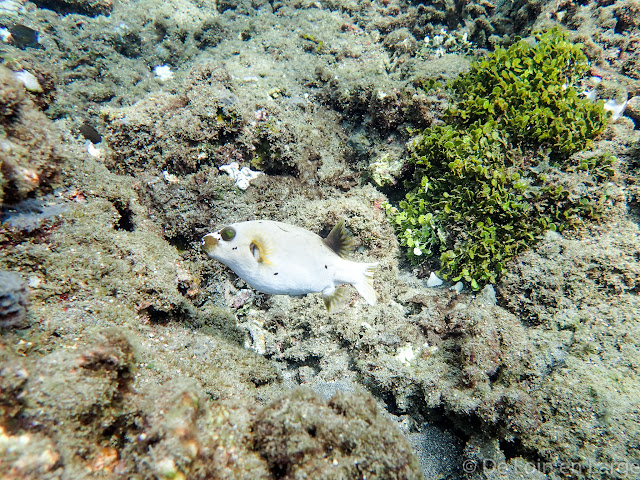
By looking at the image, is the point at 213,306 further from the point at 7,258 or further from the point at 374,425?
the point at 374,425

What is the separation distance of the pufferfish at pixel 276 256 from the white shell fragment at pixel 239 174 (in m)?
1.75

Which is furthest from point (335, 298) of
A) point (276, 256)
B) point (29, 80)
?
point (29, 80)

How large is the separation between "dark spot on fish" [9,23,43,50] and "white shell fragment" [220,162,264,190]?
8.49 metres

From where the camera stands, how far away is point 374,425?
2031 mm

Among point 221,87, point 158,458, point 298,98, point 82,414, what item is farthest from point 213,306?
point 298,98

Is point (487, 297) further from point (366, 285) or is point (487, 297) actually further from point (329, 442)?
point (329, 442)

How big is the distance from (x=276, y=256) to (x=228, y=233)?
442mm

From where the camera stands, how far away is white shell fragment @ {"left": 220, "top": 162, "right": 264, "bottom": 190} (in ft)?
13.9

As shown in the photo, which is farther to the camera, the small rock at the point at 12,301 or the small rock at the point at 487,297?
the small rock at the point at 487,297

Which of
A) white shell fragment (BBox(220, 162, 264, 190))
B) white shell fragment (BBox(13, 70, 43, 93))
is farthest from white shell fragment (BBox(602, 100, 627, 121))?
white shell fragment (BBox(13, 70, 43, 93))

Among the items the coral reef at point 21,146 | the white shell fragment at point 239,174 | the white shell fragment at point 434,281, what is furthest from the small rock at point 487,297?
the coral reef at point 21,146

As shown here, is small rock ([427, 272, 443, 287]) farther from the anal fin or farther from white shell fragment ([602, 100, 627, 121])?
white shell fragment ([602, 100, 627, 121])

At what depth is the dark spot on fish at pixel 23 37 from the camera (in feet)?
26.0

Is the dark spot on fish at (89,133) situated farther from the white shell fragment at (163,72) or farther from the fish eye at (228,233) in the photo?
the fish eye at (228,233)
